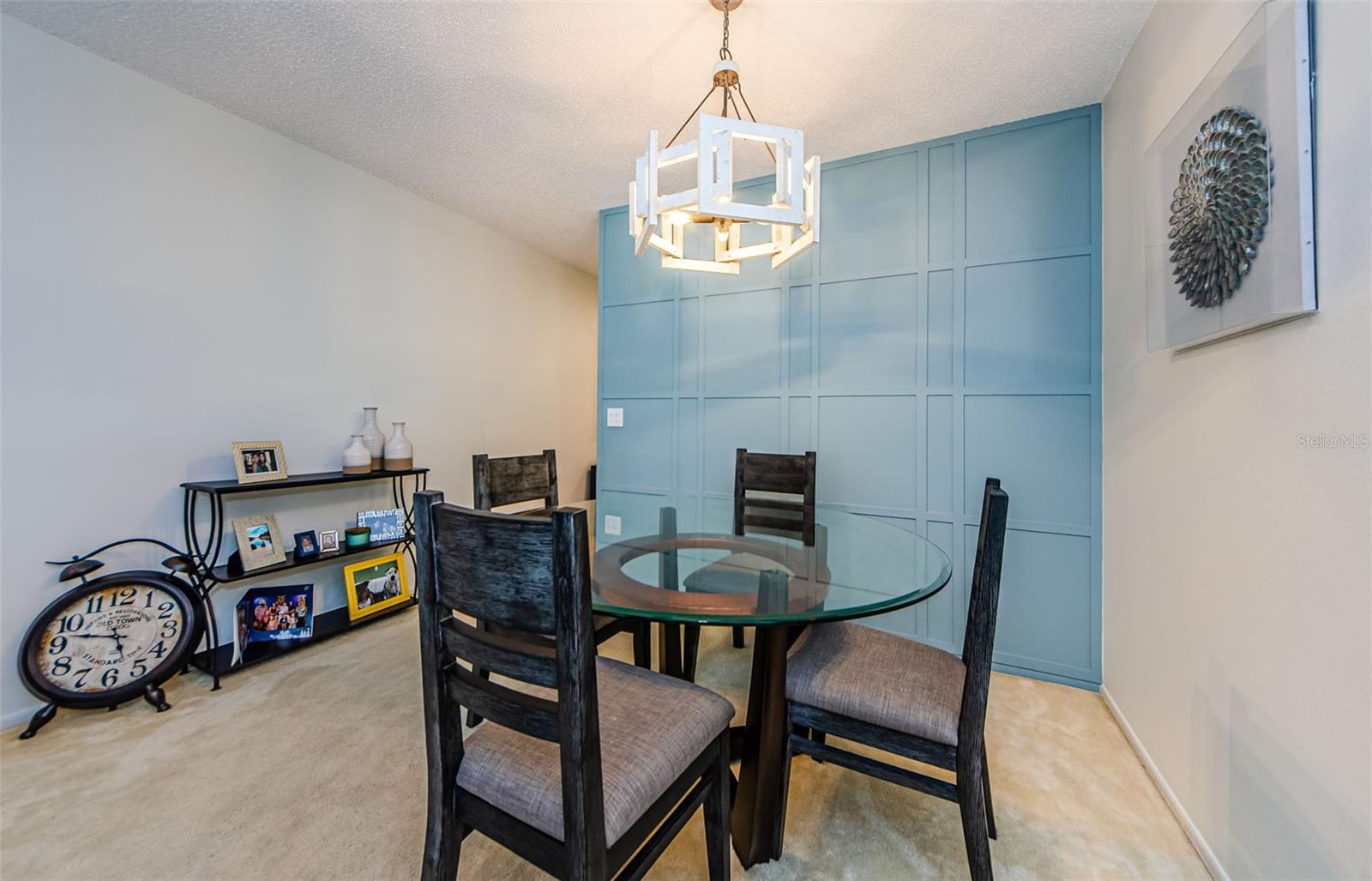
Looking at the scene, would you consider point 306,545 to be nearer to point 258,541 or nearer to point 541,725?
point 258,541

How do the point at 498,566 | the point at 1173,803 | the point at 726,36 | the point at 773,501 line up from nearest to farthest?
the point at 498,566 → the point at 1173,803 → the point at 726,36 → the point at 773,501

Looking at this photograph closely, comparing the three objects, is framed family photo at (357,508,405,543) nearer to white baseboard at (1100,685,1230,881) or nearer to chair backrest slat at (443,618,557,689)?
chair backrest slat at (443,618,557,689)

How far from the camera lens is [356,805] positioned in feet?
4.86

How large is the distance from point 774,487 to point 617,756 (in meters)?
1.50

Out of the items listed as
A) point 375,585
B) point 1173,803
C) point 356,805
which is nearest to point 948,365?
point 1173,803

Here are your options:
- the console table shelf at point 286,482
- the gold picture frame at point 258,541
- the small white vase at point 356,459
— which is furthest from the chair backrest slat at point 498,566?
the small white vase at point 356,459

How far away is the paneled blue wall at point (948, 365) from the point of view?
2236mm

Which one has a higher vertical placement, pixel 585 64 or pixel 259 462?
pixel 585 64

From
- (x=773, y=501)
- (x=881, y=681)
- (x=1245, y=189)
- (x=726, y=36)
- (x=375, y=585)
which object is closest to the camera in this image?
(x=1245, y=189)

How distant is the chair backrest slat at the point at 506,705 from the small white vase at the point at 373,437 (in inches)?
92.2

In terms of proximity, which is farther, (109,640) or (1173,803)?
(109,640)

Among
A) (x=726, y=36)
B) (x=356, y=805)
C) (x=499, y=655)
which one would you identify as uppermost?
(x=726, y=36)

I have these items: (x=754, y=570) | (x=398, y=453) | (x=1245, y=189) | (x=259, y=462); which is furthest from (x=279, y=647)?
(x=1245, y=189)

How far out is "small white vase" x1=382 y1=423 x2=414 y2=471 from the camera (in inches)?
114
